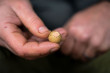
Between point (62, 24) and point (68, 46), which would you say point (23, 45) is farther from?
point (62, 24)

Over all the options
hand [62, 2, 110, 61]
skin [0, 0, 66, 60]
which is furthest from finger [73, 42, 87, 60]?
skin [0, 0, 66, 60]

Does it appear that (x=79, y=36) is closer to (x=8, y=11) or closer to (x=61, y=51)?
(x=61, y=51)

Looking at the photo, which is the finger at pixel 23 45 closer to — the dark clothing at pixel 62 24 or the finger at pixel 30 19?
the finger at pixel 30 19

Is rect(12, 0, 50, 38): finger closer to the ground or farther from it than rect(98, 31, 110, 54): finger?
farther from it

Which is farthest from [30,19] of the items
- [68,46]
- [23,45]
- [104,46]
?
[104,46]

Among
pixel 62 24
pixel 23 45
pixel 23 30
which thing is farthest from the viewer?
pixel 62 24

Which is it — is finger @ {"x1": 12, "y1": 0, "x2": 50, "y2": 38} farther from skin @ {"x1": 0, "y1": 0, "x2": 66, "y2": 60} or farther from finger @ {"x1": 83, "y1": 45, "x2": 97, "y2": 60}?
finger @ {"x1": 83, "y1": 45, "x2": 97, "y2": 60}

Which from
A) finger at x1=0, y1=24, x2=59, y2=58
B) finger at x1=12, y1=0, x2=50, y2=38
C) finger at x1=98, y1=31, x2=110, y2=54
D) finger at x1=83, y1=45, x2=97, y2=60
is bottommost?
finger at x1=83, y1=45, x2=97, y2=60

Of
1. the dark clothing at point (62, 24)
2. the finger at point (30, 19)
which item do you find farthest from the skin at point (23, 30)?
the dark clothing at point (62, 24)
